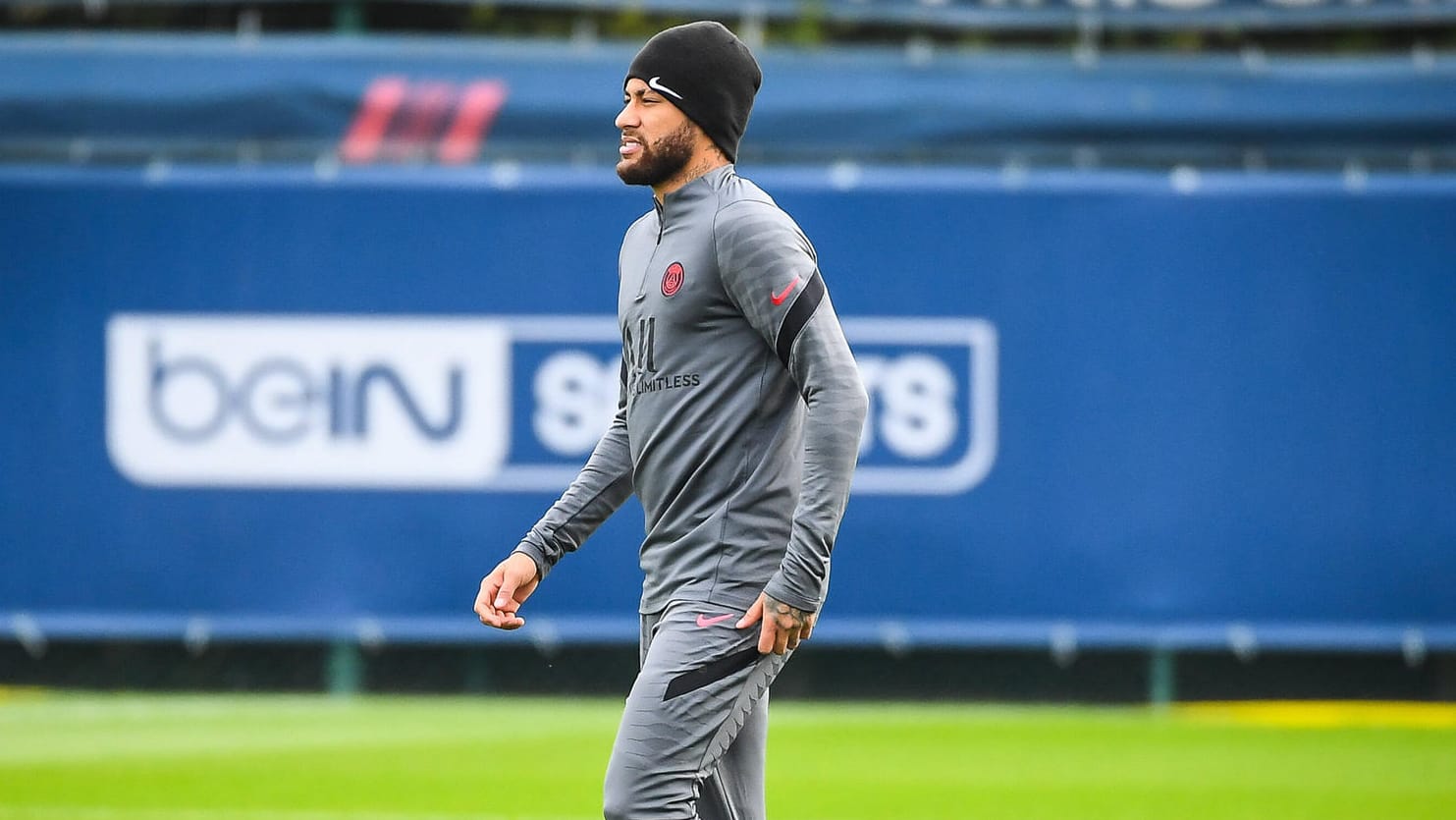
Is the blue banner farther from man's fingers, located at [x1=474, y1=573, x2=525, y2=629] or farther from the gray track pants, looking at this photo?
the gray track pants

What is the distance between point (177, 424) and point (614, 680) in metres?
2.53

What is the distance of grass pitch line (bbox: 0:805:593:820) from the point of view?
691 centimetres

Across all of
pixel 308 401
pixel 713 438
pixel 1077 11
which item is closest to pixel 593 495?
pixel 713 438

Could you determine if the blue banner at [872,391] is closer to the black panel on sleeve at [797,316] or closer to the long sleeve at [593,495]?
the long sleeve at [593,495]

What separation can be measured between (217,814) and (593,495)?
3.42 meters

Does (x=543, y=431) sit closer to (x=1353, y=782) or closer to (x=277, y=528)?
(x=277, y=528)

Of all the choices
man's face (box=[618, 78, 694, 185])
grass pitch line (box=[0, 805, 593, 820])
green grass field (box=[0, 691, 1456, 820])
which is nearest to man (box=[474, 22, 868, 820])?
man's face (box=[618, 78, 694, 185])

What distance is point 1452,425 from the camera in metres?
9.86

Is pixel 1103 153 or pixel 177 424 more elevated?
pixel 1103 153

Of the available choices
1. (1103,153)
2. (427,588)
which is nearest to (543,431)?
(427,588)

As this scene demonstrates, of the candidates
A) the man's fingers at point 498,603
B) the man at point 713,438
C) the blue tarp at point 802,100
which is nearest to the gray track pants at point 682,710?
the man at point 713,438

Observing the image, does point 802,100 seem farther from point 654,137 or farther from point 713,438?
point 713,438

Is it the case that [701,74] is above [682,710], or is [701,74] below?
above

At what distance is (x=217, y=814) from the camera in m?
7.04
